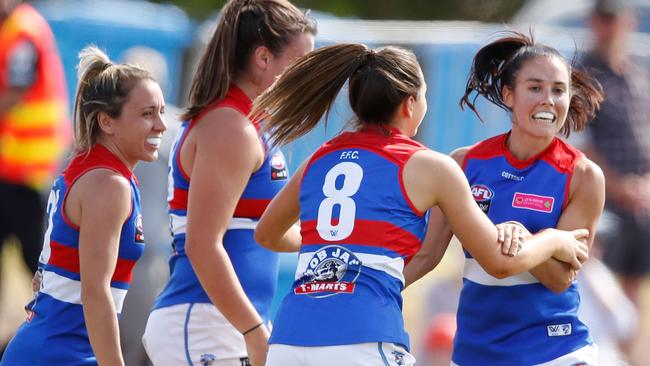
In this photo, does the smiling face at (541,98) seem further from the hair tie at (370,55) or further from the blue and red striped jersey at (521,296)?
the hair tie at (370,55)

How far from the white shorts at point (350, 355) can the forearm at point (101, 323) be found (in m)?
0.61

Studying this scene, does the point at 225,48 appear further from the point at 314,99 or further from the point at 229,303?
the point at 229,303

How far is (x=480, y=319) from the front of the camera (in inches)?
169

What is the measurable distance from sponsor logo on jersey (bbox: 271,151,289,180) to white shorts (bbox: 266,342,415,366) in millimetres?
838

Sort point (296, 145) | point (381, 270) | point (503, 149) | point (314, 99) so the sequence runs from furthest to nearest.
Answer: point (296, 145)
point (503, 149)
point (314, 99)
point (381, 270)

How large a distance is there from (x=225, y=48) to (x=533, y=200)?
3.86ft

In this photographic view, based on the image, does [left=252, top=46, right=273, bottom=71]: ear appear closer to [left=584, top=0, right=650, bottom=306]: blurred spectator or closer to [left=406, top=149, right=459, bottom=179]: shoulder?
[left=406, top=149, right=459, bottom=179]: shoulder

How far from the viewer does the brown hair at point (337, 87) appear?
393 cm

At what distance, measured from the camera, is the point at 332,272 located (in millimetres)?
3789

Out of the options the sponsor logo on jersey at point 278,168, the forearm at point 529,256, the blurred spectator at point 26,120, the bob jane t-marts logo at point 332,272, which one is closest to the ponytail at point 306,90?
the sponsor logo on jersey at point 278,168

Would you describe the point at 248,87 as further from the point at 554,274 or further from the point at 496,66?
the point at 554,274

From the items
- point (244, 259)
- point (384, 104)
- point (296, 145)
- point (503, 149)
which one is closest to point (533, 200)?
point (503, 149)

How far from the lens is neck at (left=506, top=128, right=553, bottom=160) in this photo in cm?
436

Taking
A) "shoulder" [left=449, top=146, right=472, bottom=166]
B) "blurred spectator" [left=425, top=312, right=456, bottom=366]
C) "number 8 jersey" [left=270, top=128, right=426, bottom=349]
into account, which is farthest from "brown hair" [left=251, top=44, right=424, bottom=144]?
"blurred spectator" [left=425, top=312, right=456, bottom=366]
